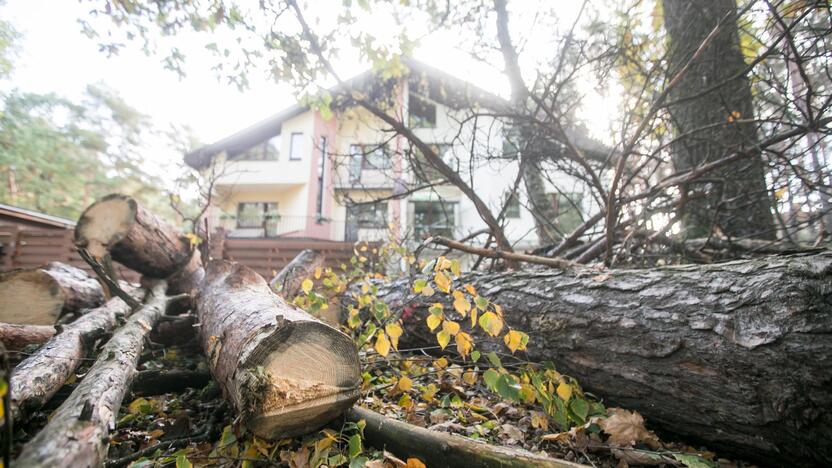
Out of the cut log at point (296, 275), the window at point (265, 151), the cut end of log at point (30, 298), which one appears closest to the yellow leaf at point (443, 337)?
the cut log at point (296, 275)

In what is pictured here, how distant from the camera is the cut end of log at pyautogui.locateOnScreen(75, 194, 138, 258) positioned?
9.52ft

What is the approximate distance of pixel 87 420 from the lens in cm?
91

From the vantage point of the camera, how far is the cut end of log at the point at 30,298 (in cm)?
263

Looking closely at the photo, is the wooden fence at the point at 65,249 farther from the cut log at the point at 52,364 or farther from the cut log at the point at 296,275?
the cut log at the point at 52,364

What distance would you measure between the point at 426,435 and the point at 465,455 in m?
0.17

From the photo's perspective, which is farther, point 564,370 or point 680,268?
point 564,370

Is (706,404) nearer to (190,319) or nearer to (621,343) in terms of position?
(621,343)

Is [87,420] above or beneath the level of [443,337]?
beneath

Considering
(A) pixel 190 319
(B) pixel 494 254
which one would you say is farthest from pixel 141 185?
(B) pixel 494 254

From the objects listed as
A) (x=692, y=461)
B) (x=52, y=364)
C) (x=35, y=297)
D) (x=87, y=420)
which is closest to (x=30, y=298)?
(x=35, y=297)

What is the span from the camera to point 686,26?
2898 mm

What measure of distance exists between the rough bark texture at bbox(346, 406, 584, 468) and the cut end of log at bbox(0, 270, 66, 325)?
2.90 metres

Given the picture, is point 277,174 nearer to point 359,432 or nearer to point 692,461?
point 359,432

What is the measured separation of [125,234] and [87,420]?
2662 millimetres
